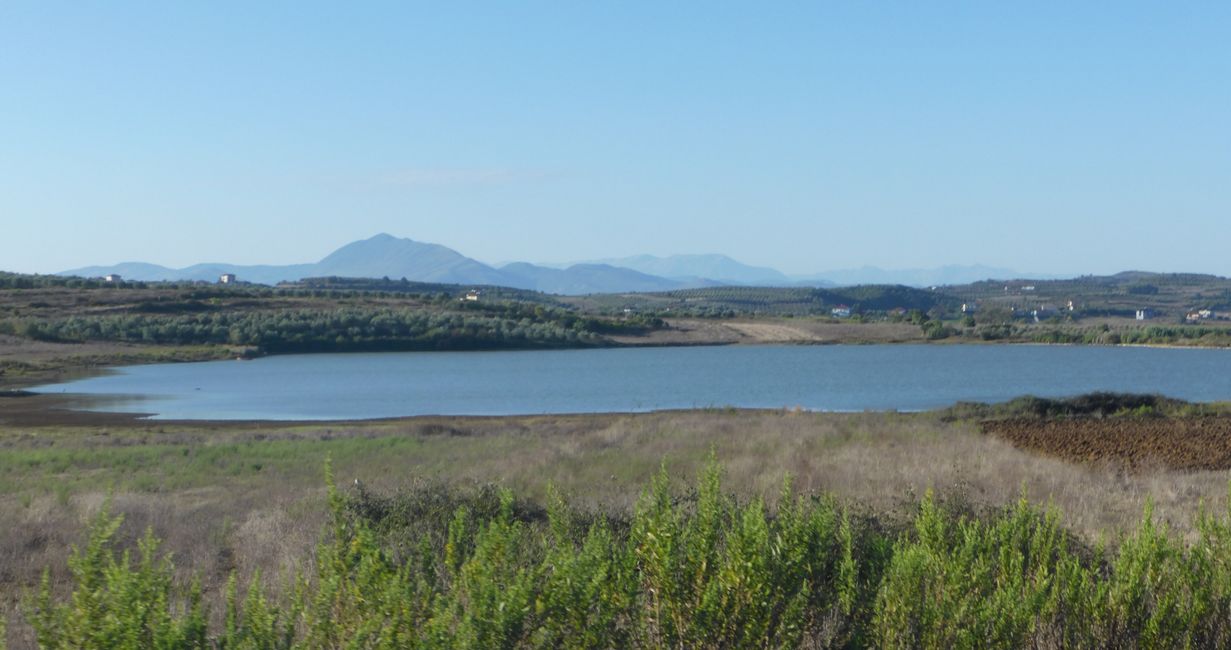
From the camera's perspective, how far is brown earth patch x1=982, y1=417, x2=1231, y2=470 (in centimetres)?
1766

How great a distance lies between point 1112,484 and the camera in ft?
46.4

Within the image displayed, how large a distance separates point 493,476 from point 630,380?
34993 mm

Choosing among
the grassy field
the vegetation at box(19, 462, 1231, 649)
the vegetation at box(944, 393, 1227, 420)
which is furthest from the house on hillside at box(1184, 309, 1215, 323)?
the vegetation at box(19, 462, 1231, 649)

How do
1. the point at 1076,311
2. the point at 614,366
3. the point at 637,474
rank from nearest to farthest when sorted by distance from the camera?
the point at 637,474, the point at 614,366, the point at 1076,311

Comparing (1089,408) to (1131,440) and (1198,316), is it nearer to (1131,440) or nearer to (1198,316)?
(1131,440)

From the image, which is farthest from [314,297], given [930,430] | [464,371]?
[930,430]

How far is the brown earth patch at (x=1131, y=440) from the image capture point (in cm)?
1766

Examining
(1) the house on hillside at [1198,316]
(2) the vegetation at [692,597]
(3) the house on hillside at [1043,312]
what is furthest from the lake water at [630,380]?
(1) the house on hillside at [1198,316]

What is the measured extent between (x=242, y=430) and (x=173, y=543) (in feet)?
65.9

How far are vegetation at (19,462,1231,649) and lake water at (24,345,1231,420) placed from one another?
2912cm

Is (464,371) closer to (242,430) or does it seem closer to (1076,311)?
(242,430)

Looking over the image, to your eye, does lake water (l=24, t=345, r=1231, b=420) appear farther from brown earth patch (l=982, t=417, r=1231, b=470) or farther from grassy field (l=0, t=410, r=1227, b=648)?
grassy field (l=0, t=410, r=1227, b=648)

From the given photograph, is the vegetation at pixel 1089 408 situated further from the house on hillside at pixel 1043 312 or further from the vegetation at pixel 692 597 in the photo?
the house on hillside at pixel 1043 312

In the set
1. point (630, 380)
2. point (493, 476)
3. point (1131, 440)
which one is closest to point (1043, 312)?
point (630, 380)
